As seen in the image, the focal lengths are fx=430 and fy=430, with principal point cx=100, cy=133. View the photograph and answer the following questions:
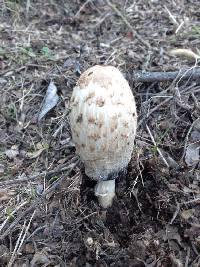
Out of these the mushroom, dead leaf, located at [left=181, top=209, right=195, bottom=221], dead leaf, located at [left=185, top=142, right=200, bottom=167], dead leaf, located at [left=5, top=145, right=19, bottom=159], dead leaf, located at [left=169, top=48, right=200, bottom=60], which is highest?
the mushroom

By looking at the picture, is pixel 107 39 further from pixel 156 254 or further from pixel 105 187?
pixel 156 254

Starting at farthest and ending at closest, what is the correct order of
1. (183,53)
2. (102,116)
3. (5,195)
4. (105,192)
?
(183,53) < (5,195) < (105,192) < (102,116)

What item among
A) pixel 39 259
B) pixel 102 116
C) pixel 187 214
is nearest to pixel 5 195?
pixel 39 259

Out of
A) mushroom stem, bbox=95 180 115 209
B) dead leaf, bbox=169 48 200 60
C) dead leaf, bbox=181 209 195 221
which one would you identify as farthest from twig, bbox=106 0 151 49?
dead leaf, bbox=181 209 195 221

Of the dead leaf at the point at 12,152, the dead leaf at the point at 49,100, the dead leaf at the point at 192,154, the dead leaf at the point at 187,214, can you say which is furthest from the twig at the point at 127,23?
the dead leaf at the point at 187,214

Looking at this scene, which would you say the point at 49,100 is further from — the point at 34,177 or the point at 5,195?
the point at 5,195

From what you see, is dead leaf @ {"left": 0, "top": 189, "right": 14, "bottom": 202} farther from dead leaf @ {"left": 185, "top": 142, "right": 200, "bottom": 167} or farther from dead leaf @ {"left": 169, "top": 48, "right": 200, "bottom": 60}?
dead leaf @ {"left": 169, "top": 48, "right": 200, "bottom": 60}
